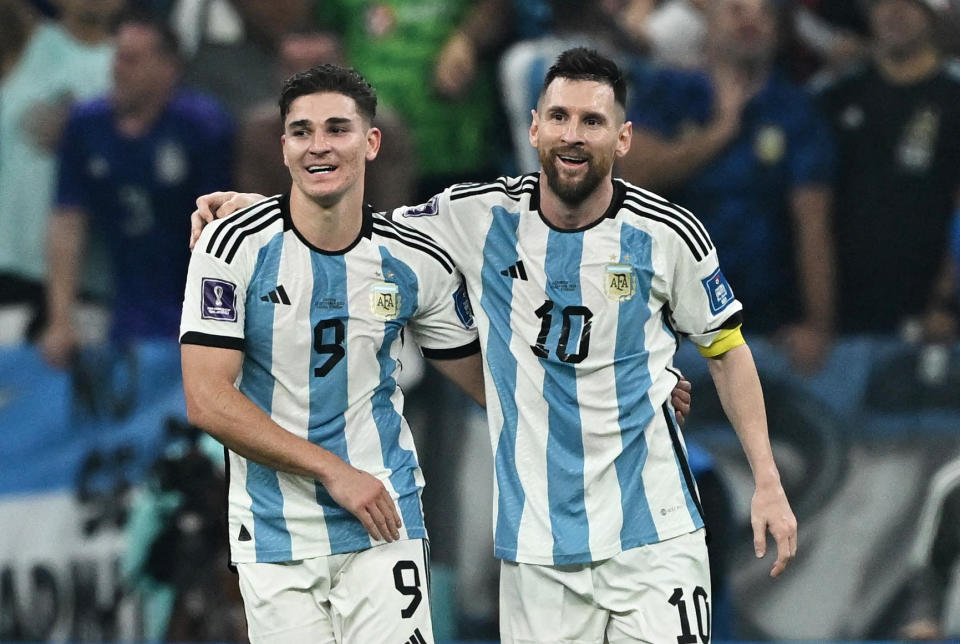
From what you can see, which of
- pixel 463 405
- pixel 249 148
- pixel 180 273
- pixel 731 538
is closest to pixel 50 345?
pixel 180 273

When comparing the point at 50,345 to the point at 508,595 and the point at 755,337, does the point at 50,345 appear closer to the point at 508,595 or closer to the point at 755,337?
the point at 755,337

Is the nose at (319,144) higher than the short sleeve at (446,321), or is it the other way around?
the nose at (319,144)

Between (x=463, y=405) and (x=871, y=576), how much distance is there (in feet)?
6.98

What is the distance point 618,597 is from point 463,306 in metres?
0.87

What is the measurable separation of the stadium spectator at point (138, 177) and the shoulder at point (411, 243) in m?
3.50

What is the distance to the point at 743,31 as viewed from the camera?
7.16m

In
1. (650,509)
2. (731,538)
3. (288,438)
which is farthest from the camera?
(731,538)

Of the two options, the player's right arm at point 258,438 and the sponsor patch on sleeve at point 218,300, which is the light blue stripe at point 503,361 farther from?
the sponsor patch on sleeve at point 218,300

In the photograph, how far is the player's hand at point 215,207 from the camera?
3840 mm

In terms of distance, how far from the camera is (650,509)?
12.6 ft

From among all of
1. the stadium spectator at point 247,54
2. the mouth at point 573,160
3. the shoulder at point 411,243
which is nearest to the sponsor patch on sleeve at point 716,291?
the mouth at point 573,160

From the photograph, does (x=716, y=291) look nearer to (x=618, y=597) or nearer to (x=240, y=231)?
(x=618, y=597)

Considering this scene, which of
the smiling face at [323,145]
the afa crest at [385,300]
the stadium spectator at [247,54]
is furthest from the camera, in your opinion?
the stadium spectator at [247,54]

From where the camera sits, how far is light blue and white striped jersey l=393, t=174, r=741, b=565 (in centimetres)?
383
